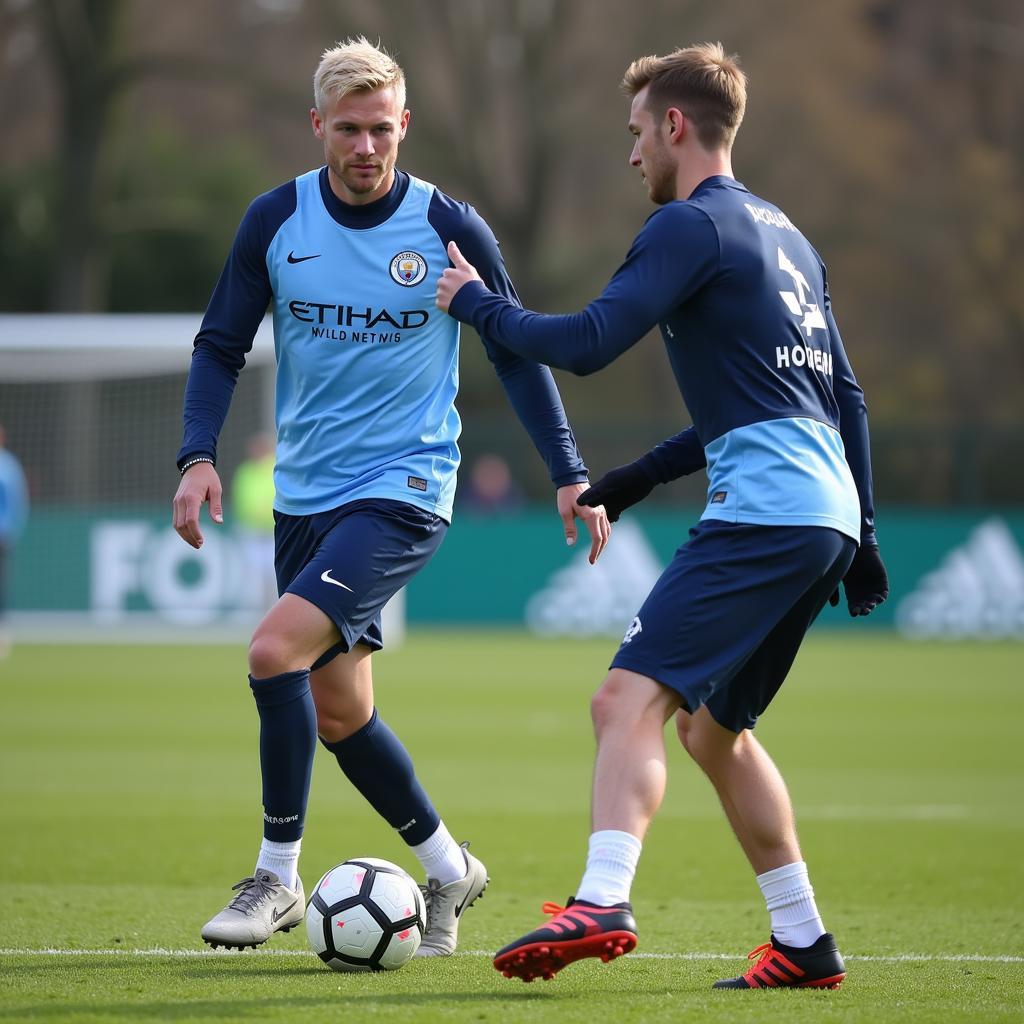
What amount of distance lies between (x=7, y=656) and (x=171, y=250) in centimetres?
1412

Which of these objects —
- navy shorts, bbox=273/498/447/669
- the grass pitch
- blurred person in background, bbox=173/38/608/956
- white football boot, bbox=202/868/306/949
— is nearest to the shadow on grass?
the grass pitch

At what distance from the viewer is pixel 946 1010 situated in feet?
14.7

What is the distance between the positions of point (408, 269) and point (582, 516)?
92 centimetres

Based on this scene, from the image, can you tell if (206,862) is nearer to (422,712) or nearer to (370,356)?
(370,356)

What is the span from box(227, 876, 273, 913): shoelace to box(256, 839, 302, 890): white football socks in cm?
6

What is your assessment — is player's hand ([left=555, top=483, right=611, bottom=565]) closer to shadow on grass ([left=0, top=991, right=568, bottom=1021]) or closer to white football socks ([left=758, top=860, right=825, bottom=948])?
white football socks ([left=758, top=860, right=825, bottom=948])

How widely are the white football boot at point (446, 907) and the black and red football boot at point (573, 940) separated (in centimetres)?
123

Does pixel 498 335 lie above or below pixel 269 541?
above

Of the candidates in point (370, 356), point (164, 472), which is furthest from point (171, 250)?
point (370, 356)

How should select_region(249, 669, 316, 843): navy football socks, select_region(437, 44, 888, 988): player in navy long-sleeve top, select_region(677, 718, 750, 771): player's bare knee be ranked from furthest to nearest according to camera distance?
1. select_region(249, 669, 316, 843): navy football socks
2. select_region(677, 718, 750, 771): player's bare knee
3. select_region(437, 44, 888, 988): player in navy long-sleeve top

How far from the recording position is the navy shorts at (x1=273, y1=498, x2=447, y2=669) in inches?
200

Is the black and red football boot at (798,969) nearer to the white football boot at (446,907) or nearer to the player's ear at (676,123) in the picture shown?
the white football boot at (446,907)

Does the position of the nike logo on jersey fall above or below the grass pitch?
above

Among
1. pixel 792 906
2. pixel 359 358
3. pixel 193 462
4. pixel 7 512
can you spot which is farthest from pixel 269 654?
pixel 7 512
